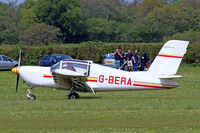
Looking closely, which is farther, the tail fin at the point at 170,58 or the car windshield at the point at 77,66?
the car windshield at the point at 77,66

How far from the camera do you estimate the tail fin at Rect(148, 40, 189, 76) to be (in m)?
16.1

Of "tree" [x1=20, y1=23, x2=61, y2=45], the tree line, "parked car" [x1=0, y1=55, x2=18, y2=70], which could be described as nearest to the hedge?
"parked car" [x1=0, y1=55, x2=18, y2=70]

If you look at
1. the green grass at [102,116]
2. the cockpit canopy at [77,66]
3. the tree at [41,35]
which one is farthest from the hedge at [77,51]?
the tree at [41,35]

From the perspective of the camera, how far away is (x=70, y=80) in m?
16.6

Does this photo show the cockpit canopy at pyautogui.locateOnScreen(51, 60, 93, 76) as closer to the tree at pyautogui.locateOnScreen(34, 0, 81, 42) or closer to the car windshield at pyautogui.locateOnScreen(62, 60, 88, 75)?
the car windshield at pyautogui.locateOnScreen(62, 60, 88, 75)

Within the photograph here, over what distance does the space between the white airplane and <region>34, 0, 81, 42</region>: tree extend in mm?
72913

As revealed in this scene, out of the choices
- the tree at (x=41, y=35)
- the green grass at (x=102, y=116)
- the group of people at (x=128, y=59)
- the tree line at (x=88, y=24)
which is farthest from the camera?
the tree line at (x=88, y=24)

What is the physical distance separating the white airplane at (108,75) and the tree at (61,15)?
2871 inches

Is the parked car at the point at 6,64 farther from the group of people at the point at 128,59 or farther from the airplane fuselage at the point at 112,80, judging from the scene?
the airplane fuselage at the point at 112,80

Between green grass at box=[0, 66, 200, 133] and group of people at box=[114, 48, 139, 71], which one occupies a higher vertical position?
group of people at box=[114, 48, 139, 71]

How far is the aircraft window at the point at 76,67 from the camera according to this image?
16422 mm

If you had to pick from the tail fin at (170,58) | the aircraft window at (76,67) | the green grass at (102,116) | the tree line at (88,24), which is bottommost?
the green grass at (102,116)

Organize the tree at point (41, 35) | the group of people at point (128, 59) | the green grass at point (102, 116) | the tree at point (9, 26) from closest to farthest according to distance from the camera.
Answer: the green grass at point (102, 116), the group of people at point (128, 59), the tree at point (41, 35), the tree at point (9, 26)

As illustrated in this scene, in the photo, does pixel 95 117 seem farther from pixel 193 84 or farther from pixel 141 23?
pixel 141 23
